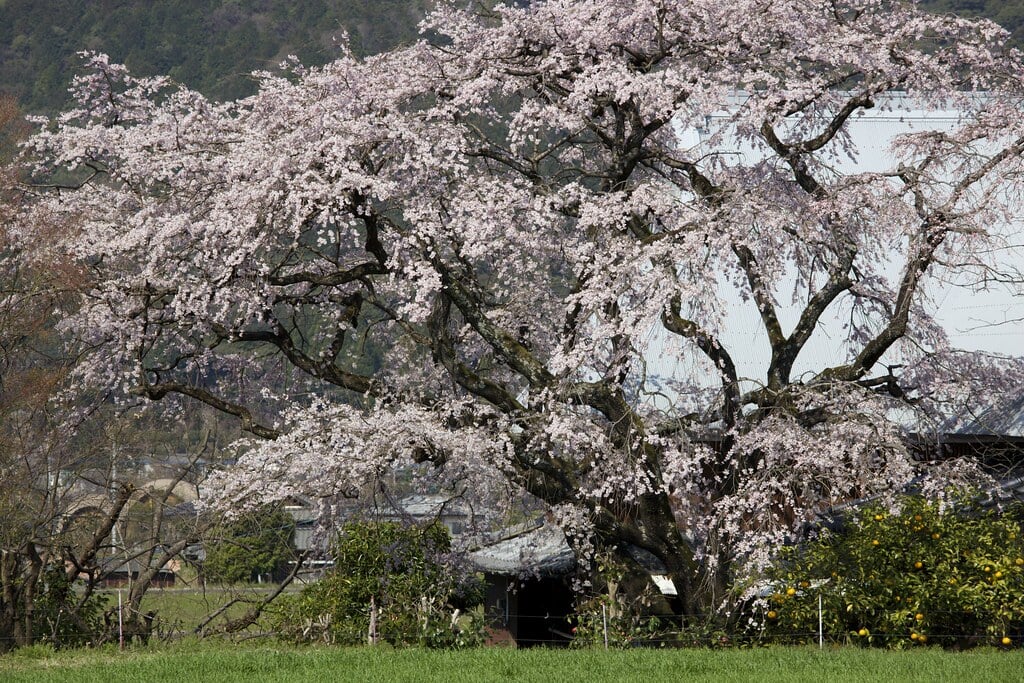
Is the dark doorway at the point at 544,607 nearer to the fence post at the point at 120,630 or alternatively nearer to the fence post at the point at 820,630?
the fence post at the point at 820,630


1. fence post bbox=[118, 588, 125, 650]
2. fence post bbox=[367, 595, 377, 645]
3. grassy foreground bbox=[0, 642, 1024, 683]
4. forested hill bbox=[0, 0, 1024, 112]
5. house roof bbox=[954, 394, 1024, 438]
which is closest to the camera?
grassy foreground bbox=[0, 642, 1024, 683]

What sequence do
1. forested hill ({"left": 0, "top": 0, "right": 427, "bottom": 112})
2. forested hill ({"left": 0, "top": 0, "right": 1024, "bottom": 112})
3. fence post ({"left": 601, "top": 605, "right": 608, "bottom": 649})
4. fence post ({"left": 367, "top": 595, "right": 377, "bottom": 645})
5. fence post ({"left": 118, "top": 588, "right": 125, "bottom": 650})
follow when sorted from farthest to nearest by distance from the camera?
forested hill ({"left": 0, "top": 0, "right": 427, "bottom": 112}) < forested hill ({"left": 0, "top": 0, "right": 1024, "bottom": 112}) < fence post ({"left": 118, "top": 588, "right": 125, "bottom": 650}) < fence post ({"left": 367, "top": 595, "right": 377, "bottom": 645}) < fence post ({"left": 601, "top": 605, "right": 608, "bottom": 649})

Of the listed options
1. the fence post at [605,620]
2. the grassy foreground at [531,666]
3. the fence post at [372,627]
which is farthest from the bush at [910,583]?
the fence post at [372,627]

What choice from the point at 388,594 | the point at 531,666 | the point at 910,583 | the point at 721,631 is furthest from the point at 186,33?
the point at 531,666

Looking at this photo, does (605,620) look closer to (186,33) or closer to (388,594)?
(388,594)

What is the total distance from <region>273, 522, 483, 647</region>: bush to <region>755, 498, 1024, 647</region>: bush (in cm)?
363

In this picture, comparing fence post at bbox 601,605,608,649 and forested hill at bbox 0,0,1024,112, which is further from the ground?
forested hill at bbox 0,0,1024,112

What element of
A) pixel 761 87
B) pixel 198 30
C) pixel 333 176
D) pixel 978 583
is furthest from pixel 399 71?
pixel 198 30

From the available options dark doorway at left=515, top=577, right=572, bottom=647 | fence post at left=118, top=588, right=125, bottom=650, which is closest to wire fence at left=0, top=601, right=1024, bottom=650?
fence post at left=118, top=588, right=125, bottom=650

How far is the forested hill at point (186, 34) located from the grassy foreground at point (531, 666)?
68.2 meters

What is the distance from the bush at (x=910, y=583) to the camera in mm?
12688

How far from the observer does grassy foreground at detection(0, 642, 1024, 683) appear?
10.4 meters

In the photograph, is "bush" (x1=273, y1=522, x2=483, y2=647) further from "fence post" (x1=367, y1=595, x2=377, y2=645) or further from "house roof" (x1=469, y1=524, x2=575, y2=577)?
"house roof" (x1=469, y1=524, x2=575, y2=577)

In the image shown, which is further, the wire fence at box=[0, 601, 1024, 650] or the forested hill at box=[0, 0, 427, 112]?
the forested hill at box=[0, 0, 427, 112]
